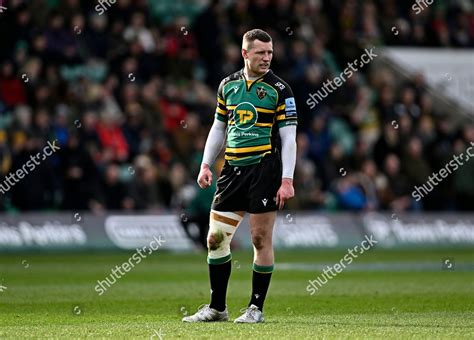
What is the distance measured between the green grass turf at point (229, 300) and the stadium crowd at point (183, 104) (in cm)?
241

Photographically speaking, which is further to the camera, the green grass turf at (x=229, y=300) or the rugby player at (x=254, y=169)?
the rugby player at (x=254, y=169)

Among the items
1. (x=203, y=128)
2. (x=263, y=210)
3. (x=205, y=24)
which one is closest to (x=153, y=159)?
(x=203, y=128)

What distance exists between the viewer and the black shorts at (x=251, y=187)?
1054 cm

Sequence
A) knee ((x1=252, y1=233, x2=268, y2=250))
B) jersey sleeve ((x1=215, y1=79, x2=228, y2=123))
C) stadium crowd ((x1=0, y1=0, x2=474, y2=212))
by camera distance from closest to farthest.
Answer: knee ((x1=252, y1=233, x2=268, y2=250)) → jersey sleeve ((x1=215, y1=79, x2=228, y2=123)) → stadium crowd ((x1=0, y1=0, x2=474, y2=212))

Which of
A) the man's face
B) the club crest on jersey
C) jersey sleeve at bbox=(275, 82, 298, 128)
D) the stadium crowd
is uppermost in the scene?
the man's face

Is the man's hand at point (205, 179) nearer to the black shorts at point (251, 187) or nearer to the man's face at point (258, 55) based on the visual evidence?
the black shorts at point (251, 187)

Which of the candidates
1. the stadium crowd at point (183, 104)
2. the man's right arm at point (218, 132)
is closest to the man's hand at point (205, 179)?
the man's right arm at point (218, 132)

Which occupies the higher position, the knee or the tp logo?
the tp logo

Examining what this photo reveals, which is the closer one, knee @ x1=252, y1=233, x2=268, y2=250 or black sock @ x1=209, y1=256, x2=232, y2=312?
knee @ x1=252, y1=233, x2=268, y2=250

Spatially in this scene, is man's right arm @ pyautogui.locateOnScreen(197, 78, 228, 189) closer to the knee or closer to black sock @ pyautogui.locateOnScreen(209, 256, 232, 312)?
the knee

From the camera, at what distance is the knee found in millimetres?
10531

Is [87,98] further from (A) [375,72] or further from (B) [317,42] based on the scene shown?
(A) [375,72]

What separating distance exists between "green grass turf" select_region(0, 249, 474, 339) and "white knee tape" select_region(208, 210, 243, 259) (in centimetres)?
76

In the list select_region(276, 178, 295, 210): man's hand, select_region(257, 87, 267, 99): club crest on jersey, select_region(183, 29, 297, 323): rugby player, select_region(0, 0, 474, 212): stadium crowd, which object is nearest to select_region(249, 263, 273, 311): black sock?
select_region(183, 29, 297, 323): rugby player
